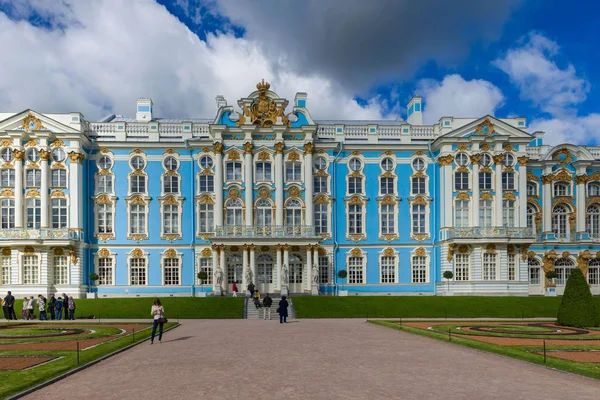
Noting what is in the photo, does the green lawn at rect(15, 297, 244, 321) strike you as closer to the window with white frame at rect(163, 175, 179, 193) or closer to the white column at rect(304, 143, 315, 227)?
the white column at rect(304, 143, 315, 227)

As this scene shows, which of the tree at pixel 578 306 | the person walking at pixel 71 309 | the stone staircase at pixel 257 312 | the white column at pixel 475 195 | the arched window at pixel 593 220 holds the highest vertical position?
the white column at pixel 475 195

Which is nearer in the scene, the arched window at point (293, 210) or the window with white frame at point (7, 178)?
the window with white frame at point (7, 178)

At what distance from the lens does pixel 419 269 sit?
4938 cm

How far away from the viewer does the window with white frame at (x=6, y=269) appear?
1777 inches

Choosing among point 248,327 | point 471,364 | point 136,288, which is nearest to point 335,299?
point 248,327

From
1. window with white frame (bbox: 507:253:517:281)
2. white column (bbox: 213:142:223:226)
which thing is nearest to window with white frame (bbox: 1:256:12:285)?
white column (bbox: 213:142:223:226)

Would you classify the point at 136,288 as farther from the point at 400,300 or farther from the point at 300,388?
the point at 300,388

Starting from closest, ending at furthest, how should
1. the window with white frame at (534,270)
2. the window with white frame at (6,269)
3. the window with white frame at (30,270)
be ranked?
the window with white frame at (6,269), the window with white frame at (30,270), the window with white frame at (534,270)

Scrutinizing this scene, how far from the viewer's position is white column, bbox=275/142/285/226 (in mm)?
47906

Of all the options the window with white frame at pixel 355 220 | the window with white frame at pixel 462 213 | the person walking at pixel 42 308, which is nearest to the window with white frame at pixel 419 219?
the window with white frame at pixel 462 213

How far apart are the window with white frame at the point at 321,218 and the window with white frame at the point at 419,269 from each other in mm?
8039

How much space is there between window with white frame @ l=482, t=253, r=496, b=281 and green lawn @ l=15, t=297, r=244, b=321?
66.4 ft

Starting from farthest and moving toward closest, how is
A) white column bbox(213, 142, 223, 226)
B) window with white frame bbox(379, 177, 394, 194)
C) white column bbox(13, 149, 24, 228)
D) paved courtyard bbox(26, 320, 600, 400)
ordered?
window with white frame bbox(379, 177, 394, 194)
white column bbox(213, 142, 223, 226)
white column bbox(13, 149, 24, 228)
paved courtyard bbox(26, 320, 600, 400)

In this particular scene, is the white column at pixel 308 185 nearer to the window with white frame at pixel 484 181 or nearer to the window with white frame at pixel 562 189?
the window with white frame at pixel 484 181
